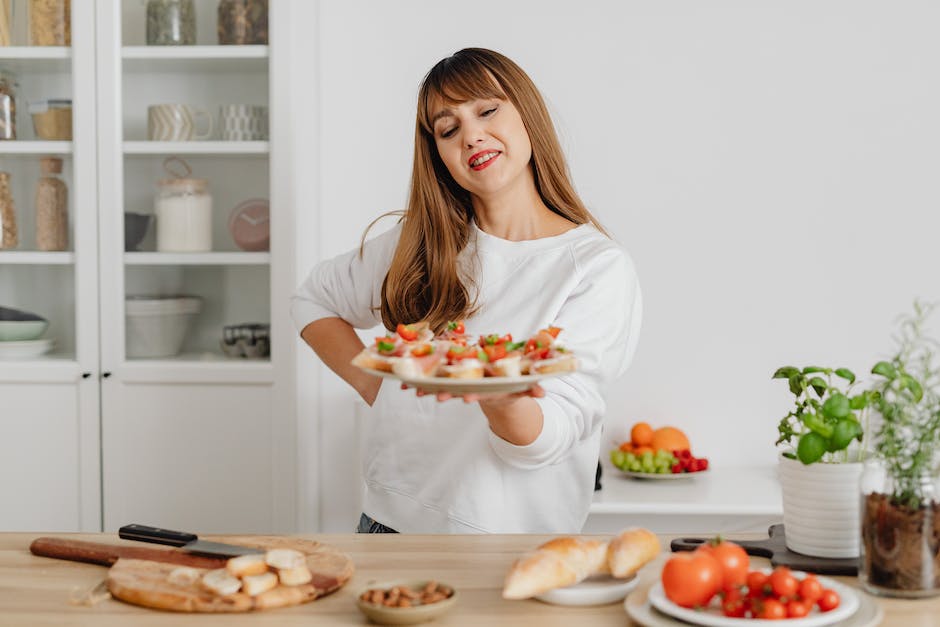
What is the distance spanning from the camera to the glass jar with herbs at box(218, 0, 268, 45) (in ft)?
9.83

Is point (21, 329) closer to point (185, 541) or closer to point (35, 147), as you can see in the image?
point (35, 147)

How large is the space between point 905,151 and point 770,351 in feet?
2.29

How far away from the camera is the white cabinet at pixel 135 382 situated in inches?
117

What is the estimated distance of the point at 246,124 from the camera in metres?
3.01

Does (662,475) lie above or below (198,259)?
below

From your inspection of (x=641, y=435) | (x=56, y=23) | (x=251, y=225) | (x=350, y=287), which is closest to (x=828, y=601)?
(x=350, y=287)

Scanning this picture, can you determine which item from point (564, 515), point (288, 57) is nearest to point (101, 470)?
point (288, 57)

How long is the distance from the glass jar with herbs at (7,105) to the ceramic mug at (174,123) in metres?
0.42

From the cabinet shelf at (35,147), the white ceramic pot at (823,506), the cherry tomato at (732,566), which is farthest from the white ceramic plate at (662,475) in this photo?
the cabinet shelf at (35,147)

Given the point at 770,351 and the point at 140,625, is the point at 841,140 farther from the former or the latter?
the point at 140,625

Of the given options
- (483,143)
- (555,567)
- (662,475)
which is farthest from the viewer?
(662,475)

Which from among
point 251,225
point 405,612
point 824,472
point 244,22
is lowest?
point 405,612

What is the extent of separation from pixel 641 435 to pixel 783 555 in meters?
1.56

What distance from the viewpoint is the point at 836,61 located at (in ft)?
9.93
